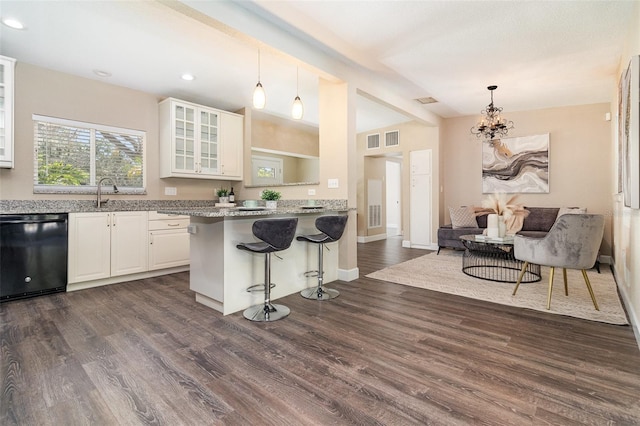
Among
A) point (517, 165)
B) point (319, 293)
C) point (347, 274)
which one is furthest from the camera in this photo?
point (517, 165)

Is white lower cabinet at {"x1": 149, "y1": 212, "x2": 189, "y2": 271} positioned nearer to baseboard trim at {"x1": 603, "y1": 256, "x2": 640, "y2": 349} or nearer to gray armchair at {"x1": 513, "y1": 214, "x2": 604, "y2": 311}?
gray armchair at {"x1": 513, "y1": 214, "x2": 604, "y2": 311}

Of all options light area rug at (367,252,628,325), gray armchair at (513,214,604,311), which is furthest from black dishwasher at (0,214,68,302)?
gray armchair at (513,214,604,311)

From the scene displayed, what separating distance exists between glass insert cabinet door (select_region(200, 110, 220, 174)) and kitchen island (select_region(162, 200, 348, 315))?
2134 millimetres

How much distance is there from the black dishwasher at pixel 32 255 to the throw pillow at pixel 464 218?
5848 mm

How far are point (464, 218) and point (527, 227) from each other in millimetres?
1055

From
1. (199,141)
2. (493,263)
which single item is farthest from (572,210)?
(199,141)

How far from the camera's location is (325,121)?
402 cm

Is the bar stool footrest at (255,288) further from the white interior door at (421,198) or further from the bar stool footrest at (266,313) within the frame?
the white interior door at (421,198)

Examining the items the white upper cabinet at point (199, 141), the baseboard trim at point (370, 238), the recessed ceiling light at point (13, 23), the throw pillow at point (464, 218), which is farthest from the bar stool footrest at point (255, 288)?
the baseboard trim at point (370, 238)

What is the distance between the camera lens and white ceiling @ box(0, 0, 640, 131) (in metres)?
2.75

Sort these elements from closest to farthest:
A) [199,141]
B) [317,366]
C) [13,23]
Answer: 1. [317,366]
2. [13,23]
3. [199,141]

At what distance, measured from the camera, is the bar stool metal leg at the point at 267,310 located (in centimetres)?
271

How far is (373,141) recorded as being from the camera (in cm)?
735

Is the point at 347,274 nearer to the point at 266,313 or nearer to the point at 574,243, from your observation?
the point at 266,313
